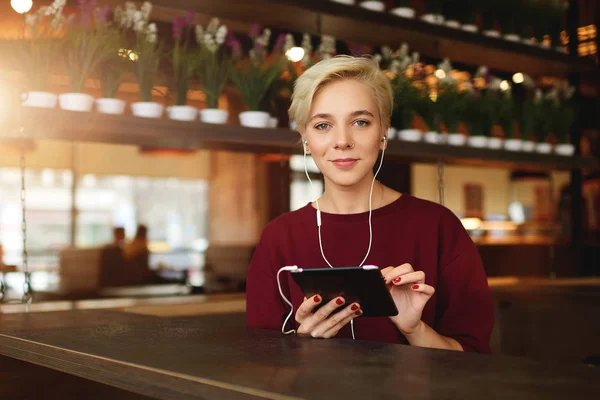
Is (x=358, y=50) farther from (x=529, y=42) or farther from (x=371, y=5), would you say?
(x=529, y=42)

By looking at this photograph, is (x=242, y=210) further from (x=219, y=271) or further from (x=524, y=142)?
(x=524, y=142)

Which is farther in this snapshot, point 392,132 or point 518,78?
point 518,78

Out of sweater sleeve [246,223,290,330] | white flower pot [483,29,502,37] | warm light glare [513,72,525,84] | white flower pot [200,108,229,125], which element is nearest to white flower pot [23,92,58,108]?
white flower pot [200,108,229,125]

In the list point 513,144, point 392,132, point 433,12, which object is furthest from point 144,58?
point 513,144

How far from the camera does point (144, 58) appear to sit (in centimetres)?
293

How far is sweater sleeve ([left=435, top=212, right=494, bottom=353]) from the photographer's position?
1.57 metres

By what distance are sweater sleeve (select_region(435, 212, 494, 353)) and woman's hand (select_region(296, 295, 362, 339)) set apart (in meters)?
0.36

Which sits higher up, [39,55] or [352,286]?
[39,55]

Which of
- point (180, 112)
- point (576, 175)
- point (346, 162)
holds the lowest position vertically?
point (346, 162)

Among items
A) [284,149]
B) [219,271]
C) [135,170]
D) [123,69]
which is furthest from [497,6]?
[135,170]

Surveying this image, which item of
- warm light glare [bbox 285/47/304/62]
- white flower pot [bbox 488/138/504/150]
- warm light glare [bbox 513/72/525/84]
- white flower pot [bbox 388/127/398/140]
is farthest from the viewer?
warm light glare [bbox 513/72/525/84]

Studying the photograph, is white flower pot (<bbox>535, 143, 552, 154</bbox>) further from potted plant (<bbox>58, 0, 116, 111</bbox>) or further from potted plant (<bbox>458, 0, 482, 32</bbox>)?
potted plant (<bbox>58, 0, 116, 111</bbox>)

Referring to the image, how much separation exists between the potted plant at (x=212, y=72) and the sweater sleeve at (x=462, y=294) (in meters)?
1.63

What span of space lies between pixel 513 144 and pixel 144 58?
2.17m
